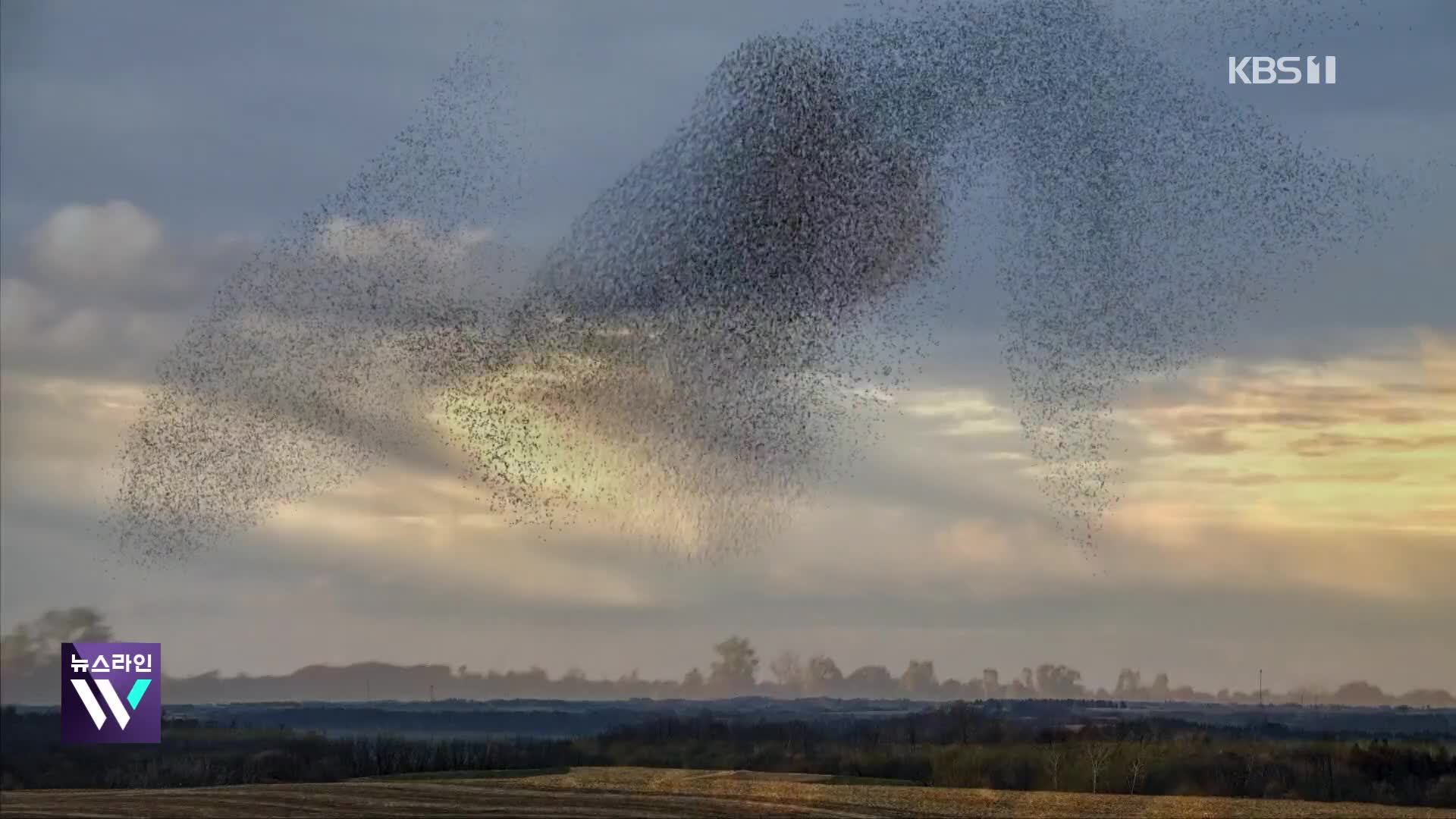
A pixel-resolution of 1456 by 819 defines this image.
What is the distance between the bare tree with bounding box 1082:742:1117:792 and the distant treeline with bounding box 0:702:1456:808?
0.24 ft

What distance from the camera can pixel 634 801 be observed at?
48438mm

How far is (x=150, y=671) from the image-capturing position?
4709 cm

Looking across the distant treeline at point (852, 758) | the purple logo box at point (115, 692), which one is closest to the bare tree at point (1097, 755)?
the distant treeline at point (852, 758)

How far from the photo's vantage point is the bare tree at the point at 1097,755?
2156 inches

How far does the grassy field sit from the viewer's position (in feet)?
150

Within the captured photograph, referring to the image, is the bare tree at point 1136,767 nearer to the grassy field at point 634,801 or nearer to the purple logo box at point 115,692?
the grassy field at point 634,801

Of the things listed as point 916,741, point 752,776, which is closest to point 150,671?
point 752,776

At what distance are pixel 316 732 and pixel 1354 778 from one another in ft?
109

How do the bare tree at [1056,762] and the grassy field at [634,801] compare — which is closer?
the grassy field at [634,801]

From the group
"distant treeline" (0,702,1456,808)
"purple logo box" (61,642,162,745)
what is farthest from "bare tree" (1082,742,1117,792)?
"purple logo box" (61,642,162,745)

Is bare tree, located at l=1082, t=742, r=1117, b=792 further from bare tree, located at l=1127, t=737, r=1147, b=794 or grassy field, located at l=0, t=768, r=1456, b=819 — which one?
grassy field, located at l=0, t=768, r=1456, b=819

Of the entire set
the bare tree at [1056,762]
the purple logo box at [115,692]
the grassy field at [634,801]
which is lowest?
the grassy field at [634,801]

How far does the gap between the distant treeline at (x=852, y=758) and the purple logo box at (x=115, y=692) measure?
676 cm

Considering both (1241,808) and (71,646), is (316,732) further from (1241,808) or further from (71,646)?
(1241,808)
